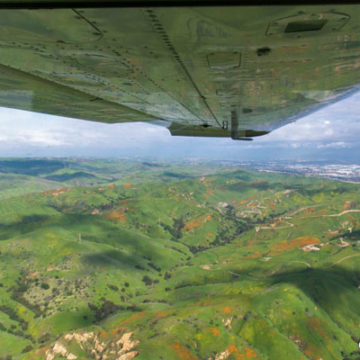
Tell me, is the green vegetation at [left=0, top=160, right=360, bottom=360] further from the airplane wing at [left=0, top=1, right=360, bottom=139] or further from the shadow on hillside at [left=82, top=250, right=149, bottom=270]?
the airplane wing at [left=0, top=1, right=360, bottom=139]

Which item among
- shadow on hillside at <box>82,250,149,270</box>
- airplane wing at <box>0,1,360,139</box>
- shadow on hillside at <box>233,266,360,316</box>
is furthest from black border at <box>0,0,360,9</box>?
shadow on hillside at <box>82,250,149,270</box>

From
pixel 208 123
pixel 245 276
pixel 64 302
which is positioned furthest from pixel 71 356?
pixel 208 123

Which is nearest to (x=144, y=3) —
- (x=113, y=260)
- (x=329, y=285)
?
(x=329, y=285)

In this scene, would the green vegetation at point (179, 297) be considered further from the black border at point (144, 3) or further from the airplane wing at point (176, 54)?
the black border at point (144, 3)

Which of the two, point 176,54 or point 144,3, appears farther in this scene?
point 176,54

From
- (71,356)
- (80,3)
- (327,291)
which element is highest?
(80,3)

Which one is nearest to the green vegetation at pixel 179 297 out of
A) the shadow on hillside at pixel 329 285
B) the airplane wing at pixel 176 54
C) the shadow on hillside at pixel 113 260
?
the shadow on hillside at pixel 329 285

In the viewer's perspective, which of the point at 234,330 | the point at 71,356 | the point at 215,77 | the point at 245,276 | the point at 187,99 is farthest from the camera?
the point at 245,276

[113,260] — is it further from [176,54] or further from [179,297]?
[176,54]

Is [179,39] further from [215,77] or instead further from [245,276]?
[245,276]
